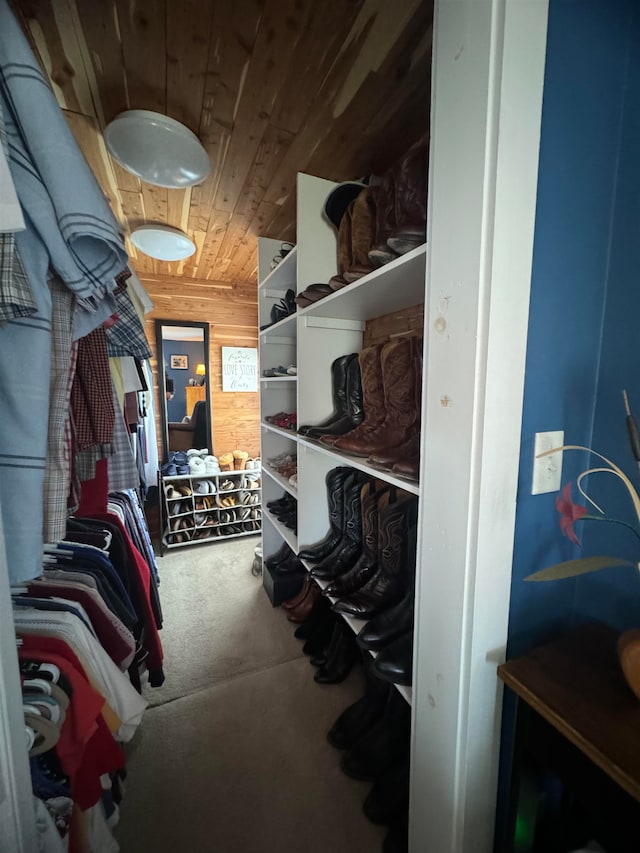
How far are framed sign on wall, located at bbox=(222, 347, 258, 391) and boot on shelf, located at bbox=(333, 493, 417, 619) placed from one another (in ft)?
8.12

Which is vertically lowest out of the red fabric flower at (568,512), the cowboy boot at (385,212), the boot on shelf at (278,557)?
the boot on shelf at (278,557)

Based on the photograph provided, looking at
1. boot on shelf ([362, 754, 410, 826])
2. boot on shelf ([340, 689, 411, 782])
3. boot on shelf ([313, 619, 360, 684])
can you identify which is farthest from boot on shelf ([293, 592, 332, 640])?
boot on shelf ([362, 754, 410, 826])

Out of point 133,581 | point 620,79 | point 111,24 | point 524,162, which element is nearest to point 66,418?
point 133,581

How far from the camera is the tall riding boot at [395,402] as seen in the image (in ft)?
3.33

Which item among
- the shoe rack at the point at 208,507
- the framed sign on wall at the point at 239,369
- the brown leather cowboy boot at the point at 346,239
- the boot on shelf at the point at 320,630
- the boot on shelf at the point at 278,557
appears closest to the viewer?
the brown leather cowboy boot at the point at 346,239

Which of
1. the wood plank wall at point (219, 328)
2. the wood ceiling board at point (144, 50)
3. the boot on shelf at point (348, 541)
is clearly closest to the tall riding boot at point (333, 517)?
the boot on shelf at point (348, 541)

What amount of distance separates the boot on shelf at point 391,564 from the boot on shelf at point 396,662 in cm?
15

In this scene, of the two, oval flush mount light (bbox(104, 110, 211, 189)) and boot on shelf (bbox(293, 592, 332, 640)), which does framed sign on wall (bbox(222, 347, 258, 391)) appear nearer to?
oval flush mount light (bbox(104, 110, 211, 189))

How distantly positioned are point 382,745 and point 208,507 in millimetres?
2136

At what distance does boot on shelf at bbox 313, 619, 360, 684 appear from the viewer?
4.88ft

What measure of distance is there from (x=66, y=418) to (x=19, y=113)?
A: 0.50 meters

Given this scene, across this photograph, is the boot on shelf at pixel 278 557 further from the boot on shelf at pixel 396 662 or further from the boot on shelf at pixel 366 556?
the boot on shelf at pixel 396 662

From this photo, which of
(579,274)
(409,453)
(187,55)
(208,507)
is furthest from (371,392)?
(208,507)

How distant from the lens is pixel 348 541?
1364 millimetres
